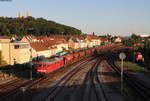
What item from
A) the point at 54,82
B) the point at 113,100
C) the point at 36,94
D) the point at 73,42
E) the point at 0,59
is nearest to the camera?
the point at 113,100

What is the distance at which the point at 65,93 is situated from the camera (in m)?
22.1

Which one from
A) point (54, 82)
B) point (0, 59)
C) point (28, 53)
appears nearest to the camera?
point (54, 82)

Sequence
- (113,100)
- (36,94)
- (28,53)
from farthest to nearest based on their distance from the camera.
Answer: (28,53) → (36,94) → (113,100)

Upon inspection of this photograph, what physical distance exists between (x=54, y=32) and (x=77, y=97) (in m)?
165

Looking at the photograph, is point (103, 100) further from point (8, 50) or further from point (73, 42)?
point (73, 42)

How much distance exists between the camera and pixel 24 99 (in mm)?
19469

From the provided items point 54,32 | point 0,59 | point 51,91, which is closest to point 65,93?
point 51,91

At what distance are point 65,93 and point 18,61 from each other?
31381 millimetres

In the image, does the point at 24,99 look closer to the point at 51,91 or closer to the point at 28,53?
the point at 51,91

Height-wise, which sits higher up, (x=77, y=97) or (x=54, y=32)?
(x=54, y=32)

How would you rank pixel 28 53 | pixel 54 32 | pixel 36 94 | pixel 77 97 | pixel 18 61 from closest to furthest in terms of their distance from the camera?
pixel 77 97, pixel 36 94, pixel 18 61, pixel 28 53, pixel 54 32

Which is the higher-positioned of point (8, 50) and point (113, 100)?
point (8, 50)

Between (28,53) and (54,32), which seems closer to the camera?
(28,53)

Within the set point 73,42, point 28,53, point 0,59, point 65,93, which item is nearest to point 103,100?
point 65,93
